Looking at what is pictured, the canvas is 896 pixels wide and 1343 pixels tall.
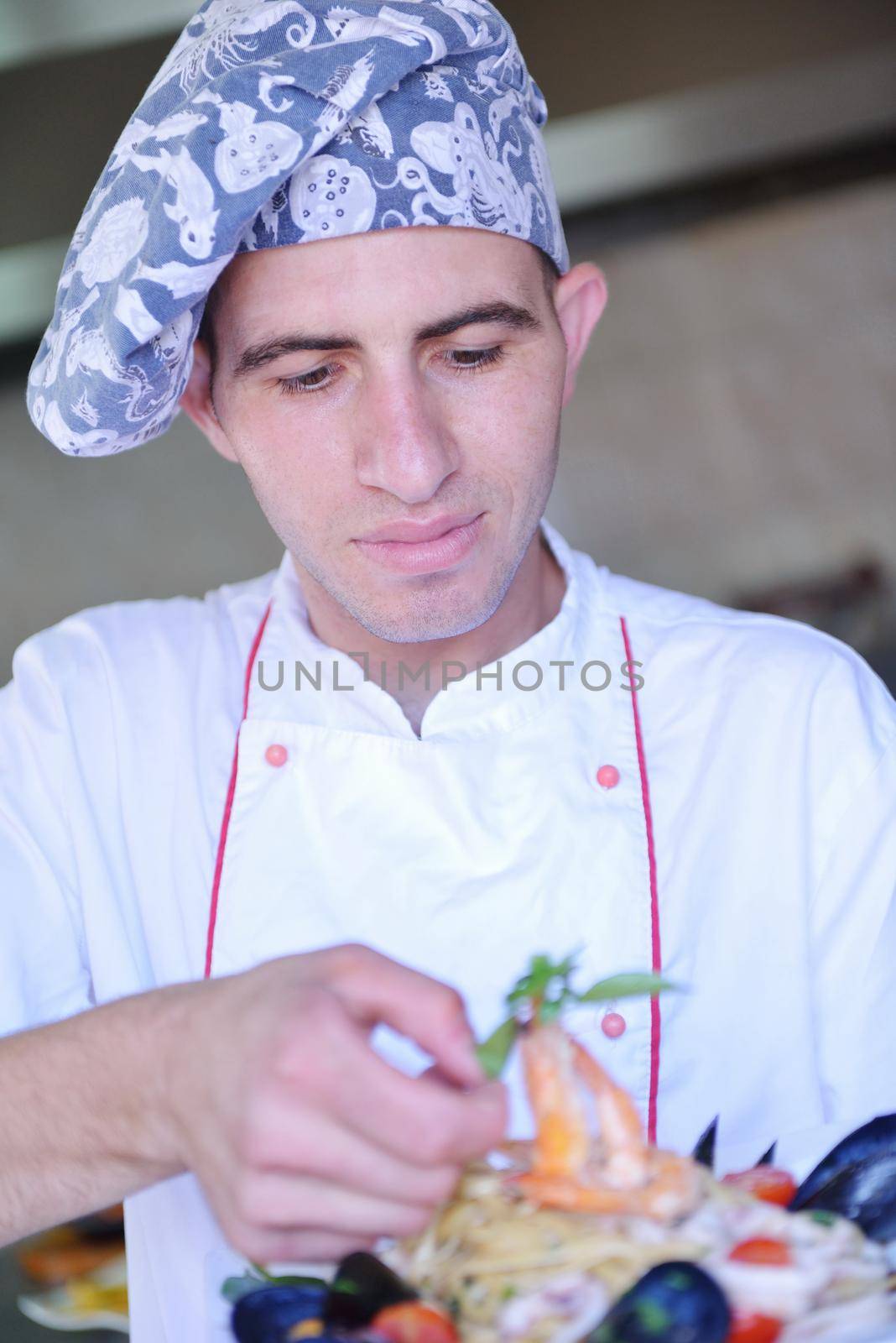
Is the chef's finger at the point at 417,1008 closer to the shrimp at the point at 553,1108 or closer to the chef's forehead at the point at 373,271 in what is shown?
the shrimp at the point at 553,1108

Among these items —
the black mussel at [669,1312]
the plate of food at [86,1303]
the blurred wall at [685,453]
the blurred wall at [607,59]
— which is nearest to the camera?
the black mussel at [669,1312]

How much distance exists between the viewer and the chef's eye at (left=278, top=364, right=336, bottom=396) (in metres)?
1.12

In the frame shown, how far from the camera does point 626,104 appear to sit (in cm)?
238

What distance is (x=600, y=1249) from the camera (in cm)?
65

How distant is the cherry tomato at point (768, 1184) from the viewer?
702 mm

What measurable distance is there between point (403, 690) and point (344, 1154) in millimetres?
776

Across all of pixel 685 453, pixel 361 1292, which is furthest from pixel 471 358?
pixel 685 453

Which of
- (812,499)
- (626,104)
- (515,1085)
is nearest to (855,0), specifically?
(626,104)

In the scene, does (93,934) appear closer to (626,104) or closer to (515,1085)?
→ (515,1085)

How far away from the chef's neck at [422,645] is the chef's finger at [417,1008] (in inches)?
27.9

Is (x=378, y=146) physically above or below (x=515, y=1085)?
above

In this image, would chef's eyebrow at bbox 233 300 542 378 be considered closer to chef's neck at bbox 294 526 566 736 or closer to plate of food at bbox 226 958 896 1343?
chef's neck at bbox 294 526 566 736

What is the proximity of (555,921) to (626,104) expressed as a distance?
5.57ft

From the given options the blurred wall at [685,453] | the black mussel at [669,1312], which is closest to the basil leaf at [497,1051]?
the black mussel at [669,1312]
